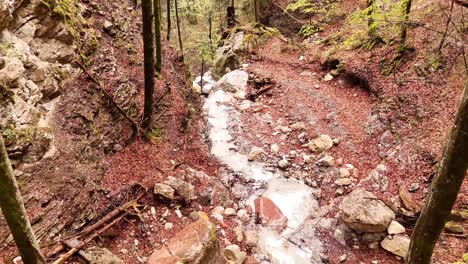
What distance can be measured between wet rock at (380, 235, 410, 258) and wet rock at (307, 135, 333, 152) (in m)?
4.13

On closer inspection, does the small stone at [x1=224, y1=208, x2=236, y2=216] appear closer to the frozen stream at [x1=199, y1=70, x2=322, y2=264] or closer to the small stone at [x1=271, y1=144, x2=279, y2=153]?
the frozen stream at [x1=199, y1=70, x2=322, y2=264]

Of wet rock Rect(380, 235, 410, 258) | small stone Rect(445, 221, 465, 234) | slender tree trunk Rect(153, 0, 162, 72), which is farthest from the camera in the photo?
slender tree trunk Rect(153, 0, 162, 72)

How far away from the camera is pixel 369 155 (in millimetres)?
9602

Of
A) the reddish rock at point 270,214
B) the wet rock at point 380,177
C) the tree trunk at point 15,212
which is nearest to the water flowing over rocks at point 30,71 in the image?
the tree trunk at point 15,212

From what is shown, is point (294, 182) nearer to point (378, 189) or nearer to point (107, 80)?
point (378, 189)

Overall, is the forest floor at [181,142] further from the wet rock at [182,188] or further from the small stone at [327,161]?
the small stone at [327,161]

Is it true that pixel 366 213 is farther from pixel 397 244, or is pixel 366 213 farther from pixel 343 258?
pixel 343 258

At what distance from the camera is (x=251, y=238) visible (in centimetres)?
759

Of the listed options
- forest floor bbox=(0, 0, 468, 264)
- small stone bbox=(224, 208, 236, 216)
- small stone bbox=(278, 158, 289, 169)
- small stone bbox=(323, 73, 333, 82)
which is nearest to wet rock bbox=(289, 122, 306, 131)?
forest floor bbox=(0, 0, 468, 264)

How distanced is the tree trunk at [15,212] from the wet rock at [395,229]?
6.76m

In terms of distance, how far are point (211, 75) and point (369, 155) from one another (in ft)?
46.7

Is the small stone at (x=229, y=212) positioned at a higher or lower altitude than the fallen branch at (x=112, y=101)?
lower

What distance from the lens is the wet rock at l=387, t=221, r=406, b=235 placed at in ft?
22.5

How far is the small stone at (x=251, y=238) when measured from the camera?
7465 millimetres
